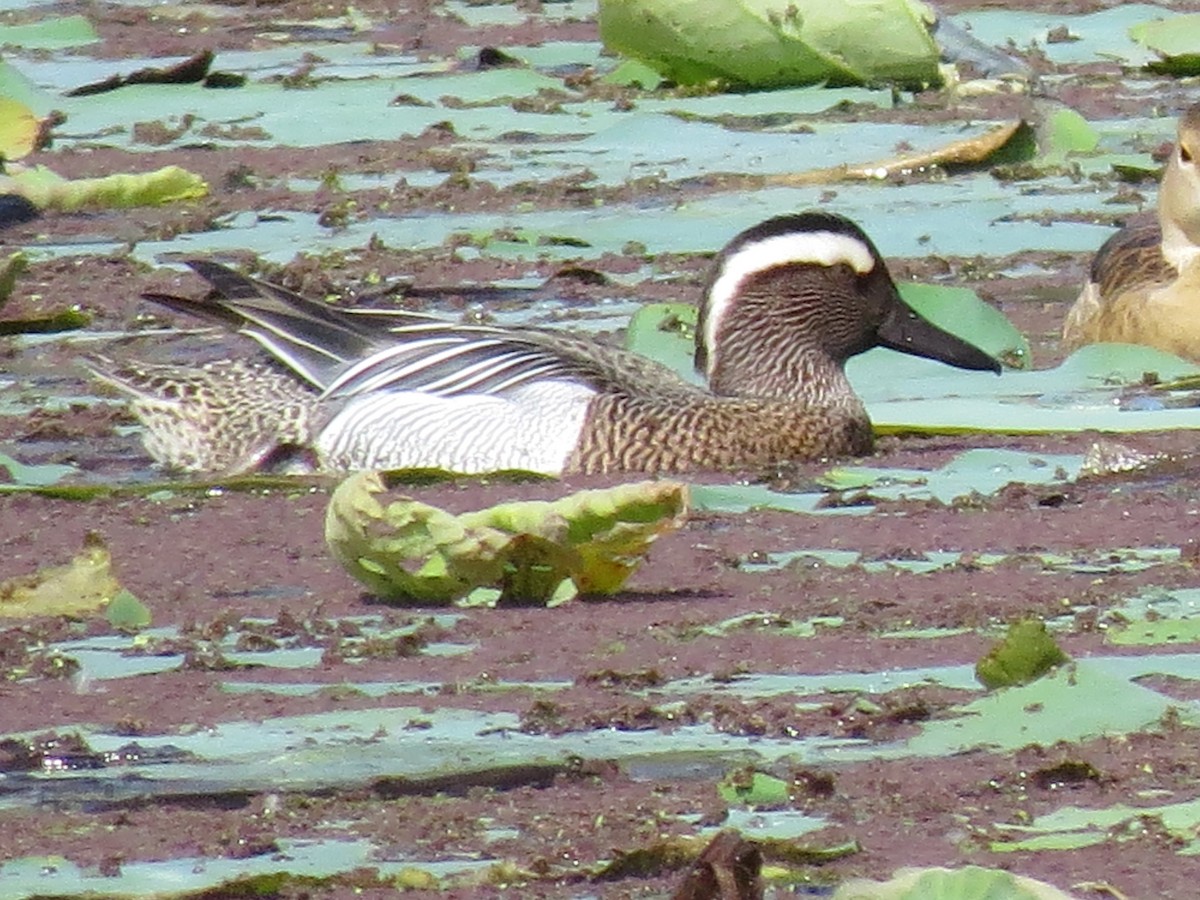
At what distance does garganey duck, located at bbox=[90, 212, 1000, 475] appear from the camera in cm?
745

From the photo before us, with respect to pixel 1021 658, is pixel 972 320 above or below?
below

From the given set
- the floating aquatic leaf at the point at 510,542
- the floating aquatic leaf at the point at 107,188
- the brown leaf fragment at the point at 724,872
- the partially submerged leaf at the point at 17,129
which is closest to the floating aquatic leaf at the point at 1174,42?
the floating aquatic leaf at the point at 107,188

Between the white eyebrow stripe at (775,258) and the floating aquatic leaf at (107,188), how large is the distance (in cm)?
239

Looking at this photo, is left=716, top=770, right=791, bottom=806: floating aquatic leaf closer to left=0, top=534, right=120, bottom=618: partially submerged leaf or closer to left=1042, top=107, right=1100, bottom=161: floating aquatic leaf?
left=0, top=534, right=120, bottom=618: partially submerged leaf

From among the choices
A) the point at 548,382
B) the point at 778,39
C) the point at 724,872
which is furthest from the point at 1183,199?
the point at 724,872

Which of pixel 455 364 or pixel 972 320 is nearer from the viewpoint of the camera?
pixel 455 364

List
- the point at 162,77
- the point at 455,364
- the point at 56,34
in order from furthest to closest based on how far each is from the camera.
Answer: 1. the point at 56,34
2. the point at 162,77
3. the point at 455,364

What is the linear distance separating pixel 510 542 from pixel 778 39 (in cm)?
520

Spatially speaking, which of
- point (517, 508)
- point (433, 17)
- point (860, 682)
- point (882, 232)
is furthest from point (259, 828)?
point (433, 17)

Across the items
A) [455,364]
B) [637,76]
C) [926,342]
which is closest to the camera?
[455,364]

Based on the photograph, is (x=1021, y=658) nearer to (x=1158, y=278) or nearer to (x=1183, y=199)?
(x=1158, y=278)

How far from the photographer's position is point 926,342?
788 cm

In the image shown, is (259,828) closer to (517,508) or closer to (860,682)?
(860,682)

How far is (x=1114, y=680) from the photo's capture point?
464 centimetres
